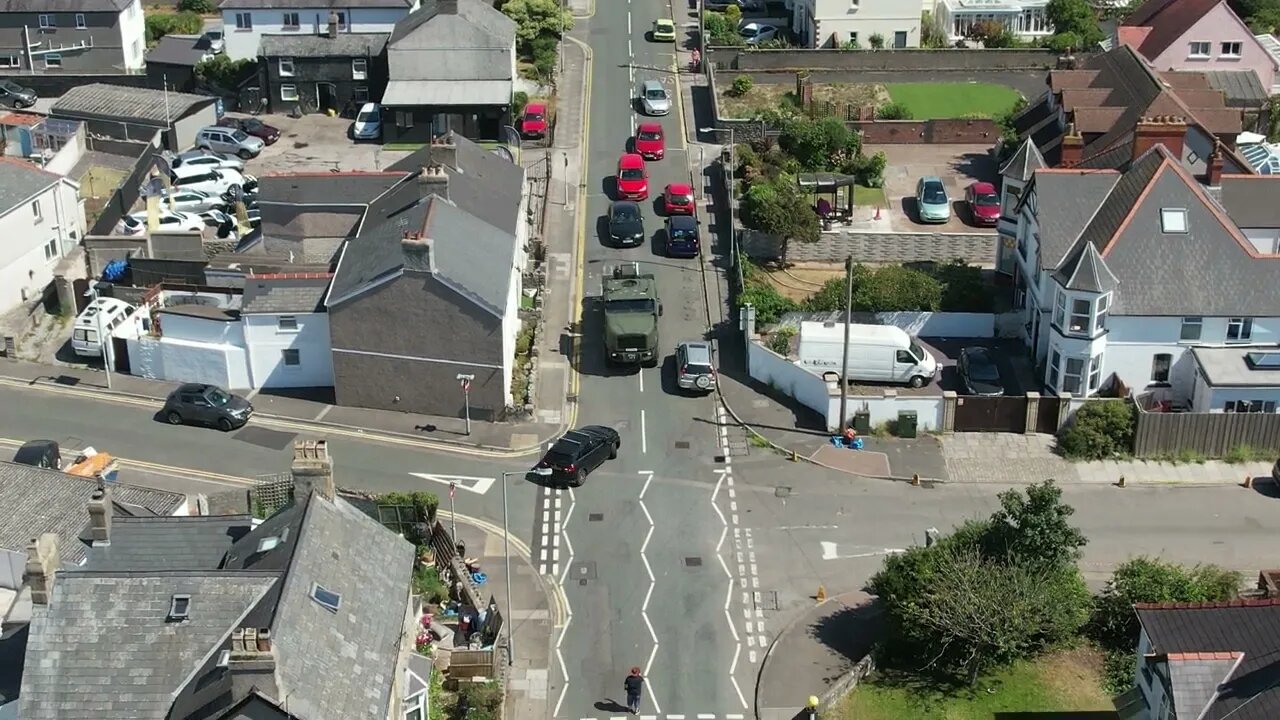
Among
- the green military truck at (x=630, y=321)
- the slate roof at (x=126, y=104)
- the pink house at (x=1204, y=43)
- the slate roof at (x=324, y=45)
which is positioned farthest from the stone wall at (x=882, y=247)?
the slate roof at (x=126, y=104)

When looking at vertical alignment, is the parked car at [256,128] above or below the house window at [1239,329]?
above

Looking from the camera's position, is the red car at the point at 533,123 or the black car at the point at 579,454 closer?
the black car at the point at 579,454

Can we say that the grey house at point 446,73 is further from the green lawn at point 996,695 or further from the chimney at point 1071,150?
the green lawn at point 996,695

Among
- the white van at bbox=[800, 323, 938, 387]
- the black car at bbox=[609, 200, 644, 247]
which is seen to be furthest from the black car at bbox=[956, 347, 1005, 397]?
the black car at bbox=[609, 200, 644, 247]

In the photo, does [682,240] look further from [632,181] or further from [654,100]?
[654,100]

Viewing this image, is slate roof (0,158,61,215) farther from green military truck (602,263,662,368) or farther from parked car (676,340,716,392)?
parked car (676,340,716,392)

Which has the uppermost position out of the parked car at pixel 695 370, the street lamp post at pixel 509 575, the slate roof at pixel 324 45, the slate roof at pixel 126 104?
the slate roof at pixel 324 45

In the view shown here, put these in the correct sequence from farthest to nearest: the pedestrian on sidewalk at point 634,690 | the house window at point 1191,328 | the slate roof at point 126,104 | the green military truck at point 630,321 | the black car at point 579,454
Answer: the slate roof at point 126,104
the green military truck at point 630,321
the house window at point 1191,328
the black car at point 579,454
the pedestrian on sidewalk at point 634,690
